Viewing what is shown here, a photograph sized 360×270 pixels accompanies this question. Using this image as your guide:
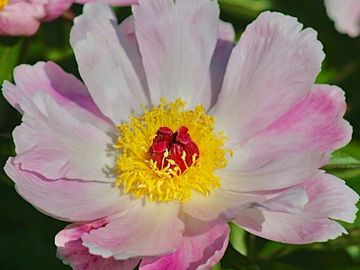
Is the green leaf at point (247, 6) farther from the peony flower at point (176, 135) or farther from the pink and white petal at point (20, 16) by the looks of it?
the pink and white petal at point (20, 16)

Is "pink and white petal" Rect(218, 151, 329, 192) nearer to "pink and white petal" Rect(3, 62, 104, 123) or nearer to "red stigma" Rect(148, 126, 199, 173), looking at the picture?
"red stigma" Rect(148, 126, 199, 173)

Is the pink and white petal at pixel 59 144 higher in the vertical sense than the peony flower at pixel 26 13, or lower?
lower

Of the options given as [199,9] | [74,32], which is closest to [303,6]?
[199,9]

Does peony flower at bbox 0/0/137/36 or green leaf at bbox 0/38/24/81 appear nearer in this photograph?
peony flower at bbox 0/0/137/36

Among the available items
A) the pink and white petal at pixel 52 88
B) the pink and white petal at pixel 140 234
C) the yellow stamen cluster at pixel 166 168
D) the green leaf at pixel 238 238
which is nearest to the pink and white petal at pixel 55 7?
the pink and white petal at pixel 52 88

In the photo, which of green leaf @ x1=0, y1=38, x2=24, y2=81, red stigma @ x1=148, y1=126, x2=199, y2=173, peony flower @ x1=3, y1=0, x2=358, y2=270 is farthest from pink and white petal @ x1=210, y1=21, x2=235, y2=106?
green leaf @ x1=0, y1=38, x2=24, y2=81

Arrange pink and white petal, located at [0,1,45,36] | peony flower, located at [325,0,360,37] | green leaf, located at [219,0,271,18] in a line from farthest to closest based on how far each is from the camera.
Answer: green leaf, located at [219,0,271,18] < peony flower, located at [325,0,360,37] < pink and white petal, located at [0,1,45,36]

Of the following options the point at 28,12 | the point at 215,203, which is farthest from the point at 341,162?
the point at 28,12
